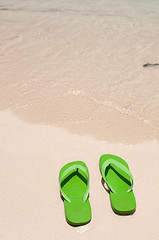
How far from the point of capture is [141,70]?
397 cm

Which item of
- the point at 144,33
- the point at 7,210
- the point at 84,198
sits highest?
the point at 144,33

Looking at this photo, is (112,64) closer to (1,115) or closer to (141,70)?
(141,70)

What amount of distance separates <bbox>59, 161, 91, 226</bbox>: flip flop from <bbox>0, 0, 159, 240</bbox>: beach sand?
8 cm

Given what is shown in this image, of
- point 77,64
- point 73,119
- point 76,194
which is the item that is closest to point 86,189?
point 76,194

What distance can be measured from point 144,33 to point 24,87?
381 centimetres

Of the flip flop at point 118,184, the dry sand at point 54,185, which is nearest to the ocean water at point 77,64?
the dry sand at point 54,185

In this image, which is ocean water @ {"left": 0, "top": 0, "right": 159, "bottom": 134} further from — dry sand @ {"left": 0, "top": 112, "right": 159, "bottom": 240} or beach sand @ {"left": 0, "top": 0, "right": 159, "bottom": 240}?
dry sand @ {"left": 0, "top": 112, "right": 159, "bottom": 240}

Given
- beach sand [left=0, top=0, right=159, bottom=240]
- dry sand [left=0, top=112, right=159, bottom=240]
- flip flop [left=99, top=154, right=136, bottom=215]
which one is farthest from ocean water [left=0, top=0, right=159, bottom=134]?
flip flop [left=99, top=154, right=136, bottom=215]

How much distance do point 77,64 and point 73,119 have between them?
1.67 meters


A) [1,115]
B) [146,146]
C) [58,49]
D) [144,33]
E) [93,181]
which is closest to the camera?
[93,181]

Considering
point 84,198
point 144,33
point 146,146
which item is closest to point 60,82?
point 146,146

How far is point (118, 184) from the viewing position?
199cm

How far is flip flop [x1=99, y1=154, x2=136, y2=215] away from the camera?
5.87 ft

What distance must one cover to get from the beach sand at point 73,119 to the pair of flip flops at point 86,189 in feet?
0.26
